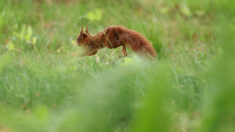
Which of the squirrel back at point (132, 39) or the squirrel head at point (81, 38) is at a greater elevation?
the squirrel head at point (81, 38)

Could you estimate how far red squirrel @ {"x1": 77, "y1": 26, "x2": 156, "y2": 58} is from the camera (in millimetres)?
3766

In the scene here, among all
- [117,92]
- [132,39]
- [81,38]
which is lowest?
[117,92]

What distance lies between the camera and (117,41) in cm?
386

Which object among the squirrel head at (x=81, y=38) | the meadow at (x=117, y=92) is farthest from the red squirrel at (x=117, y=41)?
the meadow at (x=117, y=92)

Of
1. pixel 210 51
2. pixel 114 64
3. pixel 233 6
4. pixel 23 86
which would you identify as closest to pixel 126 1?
pixel 233 6

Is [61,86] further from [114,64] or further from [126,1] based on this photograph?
[126,1]

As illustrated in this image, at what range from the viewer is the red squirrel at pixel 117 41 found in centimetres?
377

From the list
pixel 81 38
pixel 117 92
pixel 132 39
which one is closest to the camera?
pixel 117 92

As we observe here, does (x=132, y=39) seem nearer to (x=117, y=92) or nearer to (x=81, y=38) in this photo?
(x=81, y=38)

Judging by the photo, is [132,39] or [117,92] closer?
[117,92]

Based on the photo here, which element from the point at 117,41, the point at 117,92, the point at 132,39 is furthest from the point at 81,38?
the point at 117,92

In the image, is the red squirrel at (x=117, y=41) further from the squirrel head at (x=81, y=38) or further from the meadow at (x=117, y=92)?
the meadow at (x=117, y=92)

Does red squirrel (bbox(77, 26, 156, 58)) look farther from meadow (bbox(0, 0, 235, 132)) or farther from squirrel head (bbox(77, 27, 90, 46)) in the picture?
meadow (bbox(0, 0, 235, 132))

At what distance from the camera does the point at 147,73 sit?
9.89 feet
